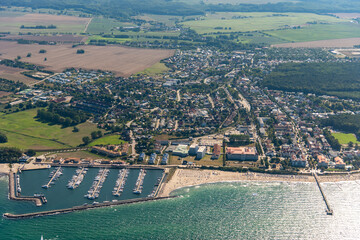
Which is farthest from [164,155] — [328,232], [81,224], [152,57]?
[152,57]

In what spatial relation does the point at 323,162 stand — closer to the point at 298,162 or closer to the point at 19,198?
the point at 298,162

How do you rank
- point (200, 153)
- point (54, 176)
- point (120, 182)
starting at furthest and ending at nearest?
point (200, 153) → point (54, 176) → point (120, 182)

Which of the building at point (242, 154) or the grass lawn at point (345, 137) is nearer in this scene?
the building at point (242, 154)

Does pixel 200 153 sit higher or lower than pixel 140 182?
higher

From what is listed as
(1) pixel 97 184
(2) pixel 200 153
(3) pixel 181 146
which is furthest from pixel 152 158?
(1) pixel 97 184

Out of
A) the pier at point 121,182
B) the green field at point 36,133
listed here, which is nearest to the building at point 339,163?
the pier at point 121,182

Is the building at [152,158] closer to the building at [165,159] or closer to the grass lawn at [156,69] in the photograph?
the building at [165,159]

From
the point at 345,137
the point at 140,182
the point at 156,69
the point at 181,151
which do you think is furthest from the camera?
the point at 156,69
